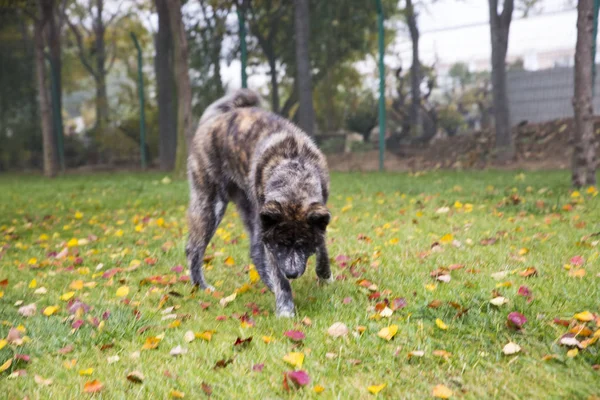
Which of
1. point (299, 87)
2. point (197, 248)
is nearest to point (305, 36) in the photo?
point (299, 87)

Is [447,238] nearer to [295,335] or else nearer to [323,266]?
[323,266]

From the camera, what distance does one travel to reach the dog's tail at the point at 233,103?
4.97 meters

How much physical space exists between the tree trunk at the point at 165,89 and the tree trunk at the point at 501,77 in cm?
1034

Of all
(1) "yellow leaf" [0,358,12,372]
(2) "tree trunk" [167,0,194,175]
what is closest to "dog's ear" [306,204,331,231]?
(1) "yellow leaf" [0,358,12,372]

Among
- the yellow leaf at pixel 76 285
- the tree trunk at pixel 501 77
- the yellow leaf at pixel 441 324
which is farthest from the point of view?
the tree trunk at pixel 501 77

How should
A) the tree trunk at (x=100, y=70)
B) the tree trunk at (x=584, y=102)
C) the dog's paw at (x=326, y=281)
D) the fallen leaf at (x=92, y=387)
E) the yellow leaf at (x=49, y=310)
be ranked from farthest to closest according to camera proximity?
1. the tree trunk at (x=100, y=70)
2. the tree trunk at (x=584, y=102)
3. the dog's paw at (x=326, y=281)
4. the yellow leaf at (x=49, y=310)
5. the fallen leaf at (x=92, y=387)

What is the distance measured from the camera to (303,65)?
1469 cm

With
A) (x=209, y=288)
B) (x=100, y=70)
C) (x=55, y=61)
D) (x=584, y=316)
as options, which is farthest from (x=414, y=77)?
(x=100, y=70)

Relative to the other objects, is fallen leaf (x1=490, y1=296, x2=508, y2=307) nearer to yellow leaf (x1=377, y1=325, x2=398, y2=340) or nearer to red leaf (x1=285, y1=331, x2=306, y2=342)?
yellow leaf (x1=377, y1=325, x2=398, y2=340)

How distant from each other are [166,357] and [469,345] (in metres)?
1.60

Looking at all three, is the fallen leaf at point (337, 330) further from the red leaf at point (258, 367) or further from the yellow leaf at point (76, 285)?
the yellow leaf at point (76, 285)

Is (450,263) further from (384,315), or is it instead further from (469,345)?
(469,345)

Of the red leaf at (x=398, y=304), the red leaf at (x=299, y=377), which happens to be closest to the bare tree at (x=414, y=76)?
the red leaf at (x=398, y=304)

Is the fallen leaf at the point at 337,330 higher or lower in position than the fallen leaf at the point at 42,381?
higher
